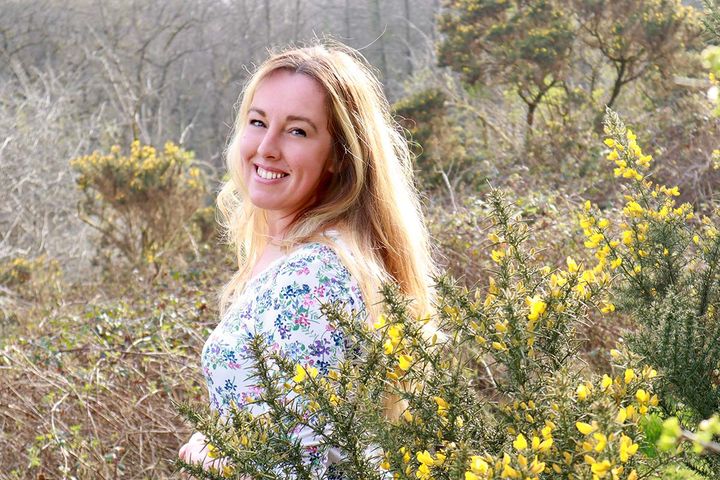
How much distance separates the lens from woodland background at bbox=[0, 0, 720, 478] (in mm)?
3820

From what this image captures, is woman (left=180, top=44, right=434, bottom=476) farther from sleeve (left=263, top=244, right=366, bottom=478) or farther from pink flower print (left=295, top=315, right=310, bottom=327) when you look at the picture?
pink flower print (left=295, top=315, right=310, bottom=327)

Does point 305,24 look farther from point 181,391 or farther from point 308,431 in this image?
point 308,431

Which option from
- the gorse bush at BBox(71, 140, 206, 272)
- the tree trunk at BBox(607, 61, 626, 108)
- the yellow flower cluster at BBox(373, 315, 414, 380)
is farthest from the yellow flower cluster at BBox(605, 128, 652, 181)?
the tree trunk at BBox(607, 61, 626, 108)

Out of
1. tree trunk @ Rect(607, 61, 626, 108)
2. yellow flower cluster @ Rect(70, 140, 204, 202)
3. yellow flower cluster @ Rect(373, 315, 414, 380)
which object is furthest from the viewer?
tree trunk @ Rect(607, 61, 626, 108)

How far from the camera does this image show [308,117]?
7.53 ft

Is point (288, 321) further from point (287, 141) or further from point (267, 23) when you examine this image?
point (267, 23)

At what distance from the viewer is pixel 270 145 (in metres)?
2.32

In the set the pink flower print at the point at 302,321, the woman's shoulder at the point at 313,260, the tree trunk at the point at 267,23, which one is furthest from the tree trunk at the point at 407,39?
the pink flower print at the point at 302,321

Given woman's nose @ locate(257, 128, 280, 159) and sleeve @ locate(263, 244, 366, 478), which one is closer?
sleeve @ locate(263, 244, 366, 478)

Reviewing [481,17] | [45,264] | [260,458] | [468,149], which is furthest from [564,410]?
[481,17]

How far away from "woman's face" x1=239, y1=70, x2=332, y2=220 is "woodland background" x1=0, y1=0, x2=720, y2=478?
460 mm

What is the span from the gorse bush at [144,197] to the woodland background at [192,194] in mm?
21

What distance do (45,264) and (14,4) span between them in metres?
11.6

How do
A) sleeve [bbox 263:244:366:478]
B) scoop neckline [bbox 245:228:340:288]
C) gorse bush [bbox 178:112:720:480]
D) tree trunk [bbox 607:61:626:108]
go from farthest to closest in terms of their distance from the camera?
1. tree trunk [bbox 607:61:626:108]
2. scoop neckline [bbox 245:228:340:288]
3. sleeve [bbox 263:244:366:478]
4. gorse bush [bbox 178:112:720:480]
